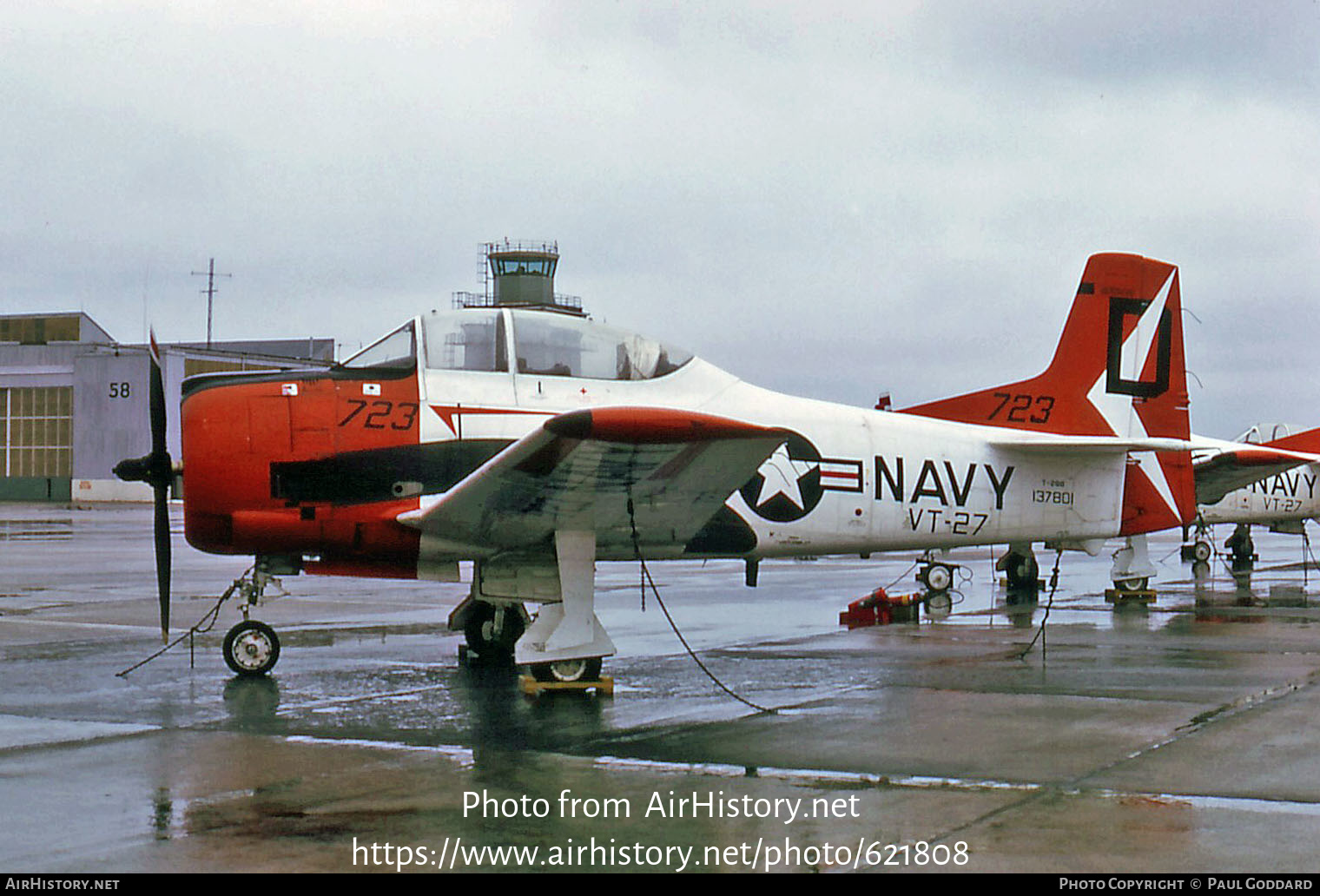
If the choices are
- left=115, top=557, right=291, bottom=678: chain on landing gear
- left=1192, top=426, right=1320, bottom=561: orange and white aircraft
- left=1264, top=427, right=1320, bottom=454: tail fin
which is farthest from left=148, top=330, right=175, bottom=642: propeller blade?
left=1264, top=427, right=1320, bottom=454: tail fin

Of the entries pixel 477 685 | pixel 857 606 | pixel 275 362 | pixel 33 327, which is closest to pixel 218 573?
pixel 857 606

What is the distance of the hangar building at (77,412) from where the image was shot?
78.2 metres

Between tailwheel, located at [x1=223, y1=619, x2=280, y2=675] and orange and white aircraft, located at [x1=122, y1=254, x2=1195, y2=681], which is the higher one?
orange and white aircraft, located at [x1=122, y1=254, x2=1195, y2=681]

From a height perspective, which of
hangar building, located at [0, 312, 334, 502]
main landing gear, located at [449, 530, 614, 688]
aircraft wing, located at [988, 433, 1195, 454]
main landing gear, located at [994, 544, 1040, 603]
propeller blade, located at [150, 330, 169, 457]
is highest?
hangar building, located at [0, 312, 334, 502]

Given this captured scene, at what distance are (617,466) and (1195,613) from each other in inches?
445

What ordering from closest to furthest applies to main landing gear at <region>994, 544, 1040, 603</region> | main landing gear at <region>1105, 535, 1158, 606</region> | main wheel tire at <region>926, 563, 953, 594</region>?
main wheel tire at <region>926, 563, 953, 594</region> < main landing gear at <region>1105, 535, 1158, 606</region> < main landing gear at <region>994, 544, 1040, 603</region>

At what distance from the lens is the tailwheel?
10.9m

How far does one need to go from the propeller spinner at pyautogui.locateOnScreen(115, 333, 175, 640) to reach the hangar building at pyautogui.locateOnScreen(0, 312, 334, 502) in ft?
213

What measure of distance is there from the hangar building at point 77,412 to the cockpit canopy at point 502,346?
65705mm

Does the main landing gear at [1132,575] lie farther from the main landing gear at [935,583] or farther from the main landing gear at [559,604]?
the main landing gear at [559,604]

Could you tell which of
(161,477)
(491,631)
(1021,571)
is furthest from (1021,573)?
(161,477)

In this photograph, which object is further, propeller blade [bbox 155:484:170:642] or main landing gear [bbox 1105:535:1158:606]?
main landing gear [bbox 1105:535:1158:606]

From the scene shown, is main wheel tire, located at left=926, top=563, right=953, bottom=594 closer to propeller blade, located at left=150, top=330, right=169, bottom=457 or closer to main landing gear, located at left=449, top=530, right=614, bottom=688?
main landing gear, located at left=449, top=530, right=614, bottom=688

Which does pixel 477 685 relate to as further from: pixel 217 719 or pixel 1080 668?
pixel 1080 668
